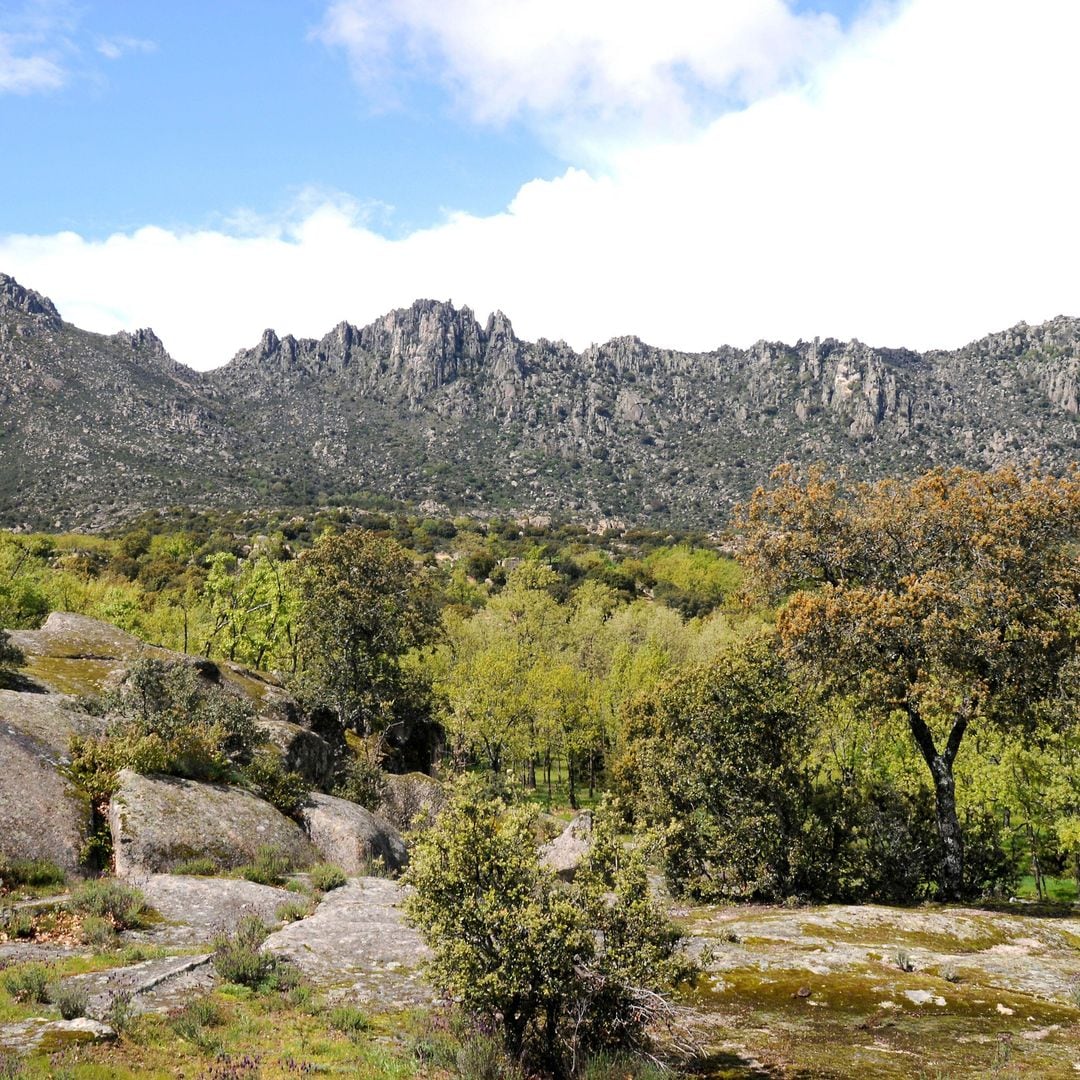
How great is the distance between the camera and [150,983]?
988cm

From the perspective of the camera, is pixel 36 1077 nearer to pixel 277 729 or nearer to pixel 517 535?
pixel 277 729

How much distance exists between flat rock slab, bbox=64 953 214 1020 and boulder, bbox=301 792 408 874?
8070 millimetres

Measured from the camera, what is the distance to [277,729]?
81.7 feet

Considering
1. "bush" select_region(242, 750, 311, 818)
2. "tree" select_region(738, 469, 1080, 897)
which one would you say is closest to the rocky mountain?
"bush" select_region(242, 750, 311, 818)

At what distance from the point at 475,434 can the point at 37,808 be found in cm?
18371

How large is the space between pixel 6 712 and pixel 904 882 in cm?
2396

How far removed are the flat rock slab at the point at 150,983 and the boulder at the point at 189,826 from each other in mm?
5010

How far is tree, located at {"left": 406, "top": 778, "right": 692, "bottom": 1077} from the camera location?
8.56m

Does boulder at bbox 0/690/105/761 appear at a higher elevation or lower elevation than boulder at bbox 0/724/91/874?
higher

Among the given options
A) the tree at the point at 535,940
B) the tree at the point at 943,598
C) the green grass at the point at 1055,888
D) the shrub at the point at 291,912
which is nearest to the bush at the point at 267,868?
the shrub at the point at 291,912

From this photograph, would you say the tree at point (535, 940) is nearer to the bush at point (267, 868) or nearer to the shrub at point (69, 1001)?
the shrub at point (69, 1001)

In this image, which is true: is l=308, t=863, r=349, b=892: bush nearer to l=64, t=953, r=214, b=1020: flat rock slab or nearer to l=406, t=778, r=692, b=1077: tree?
l=64, t=953, r=214, b=1020: flat rock slab

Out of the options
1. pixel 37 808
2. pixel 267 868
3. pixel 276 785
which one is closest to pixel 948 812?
pixel 267 868

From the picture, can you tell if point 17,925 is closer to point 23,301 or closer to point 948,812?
point 948,812
